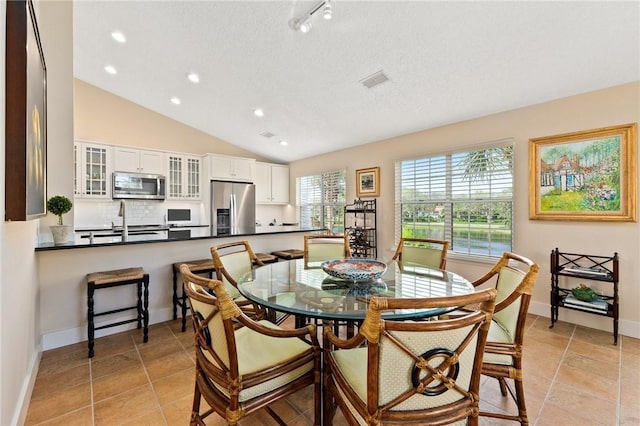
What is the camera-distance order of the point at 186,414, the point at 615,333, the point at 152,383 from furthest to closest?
the point at 615,333, the point at 152,383, the point at 186,414

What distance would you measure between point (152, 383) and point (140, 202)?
4.21 metres

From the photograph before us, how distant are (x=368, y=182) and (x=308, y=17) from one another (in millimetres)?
2921

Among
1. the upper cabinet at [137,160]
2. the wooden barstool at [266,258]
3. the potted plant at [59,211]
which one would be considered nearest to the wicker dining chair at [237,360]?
the wooden barstool at [266,258]

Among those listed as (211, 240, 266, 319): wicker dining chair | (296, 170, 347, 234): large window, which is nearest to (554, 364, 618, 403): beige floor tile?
(211, 240, 266, 319): wicker dining chair

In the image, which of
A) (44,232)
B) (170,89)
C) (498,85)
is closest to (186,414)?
(44,232)

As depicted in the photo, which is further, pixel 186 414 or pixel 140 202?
pixel 140 202

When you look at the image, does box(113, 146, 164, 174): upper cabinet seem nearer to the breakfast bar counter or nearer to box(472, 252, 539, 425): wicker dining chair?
the breakfast bar counter

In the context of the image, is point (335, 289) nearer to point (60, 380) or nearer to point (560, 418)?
point (560, 418)

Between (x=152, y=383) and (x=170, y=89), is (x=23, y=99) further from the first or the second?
(x=170, y=89)

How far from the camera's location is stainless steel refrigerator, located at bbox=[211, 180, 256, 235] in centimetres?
564

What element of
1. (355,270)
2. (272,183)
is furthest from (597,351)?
(272,183)

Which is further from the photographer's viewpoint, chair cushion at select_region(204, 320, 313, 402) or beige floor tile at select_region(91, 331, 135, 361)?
beige floor tile at select_region(91, 331, 135, 361)

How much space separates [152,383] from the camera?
1.97 meters

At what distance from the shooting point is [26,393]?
1.71m
